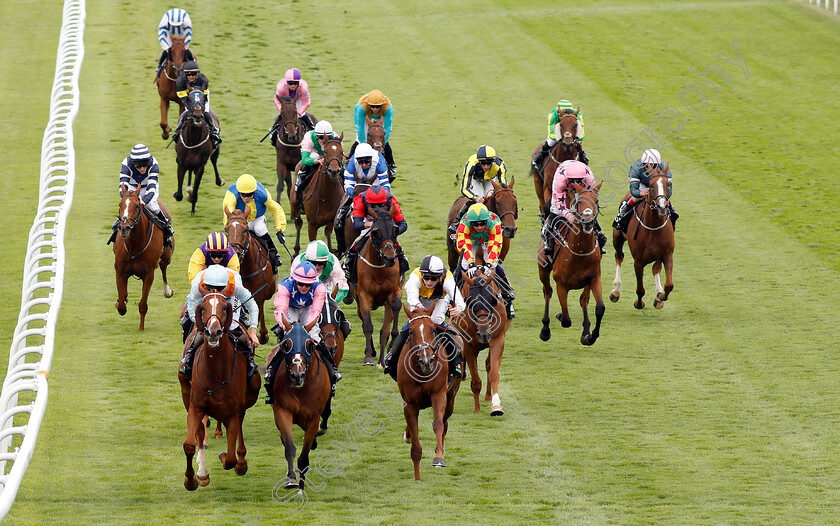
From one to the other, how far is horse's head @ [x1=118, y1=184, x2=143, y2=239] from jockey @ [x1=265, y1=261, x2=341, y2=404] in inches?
107

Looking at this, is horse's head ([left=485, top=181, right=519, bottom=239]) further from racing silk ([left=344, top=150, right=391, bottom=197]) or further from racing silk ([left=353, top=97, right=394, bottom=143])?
racing silk ([left=353, top=97, right=394, bottom=143])

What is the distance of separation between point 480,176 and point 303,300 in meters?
4.74

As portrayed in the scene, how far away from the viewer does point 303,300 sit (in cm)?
1117

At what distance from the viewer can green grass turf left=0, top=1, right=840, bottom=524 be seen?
10461 mm

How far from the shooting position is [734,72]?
92.2ft

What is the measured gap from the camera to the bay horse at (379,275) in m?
13.0

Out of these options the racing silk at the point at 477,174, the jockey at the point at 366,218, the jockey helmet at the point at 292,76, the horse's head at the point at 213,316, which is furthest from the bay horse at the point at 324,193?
the horse's head at the point at 213,316

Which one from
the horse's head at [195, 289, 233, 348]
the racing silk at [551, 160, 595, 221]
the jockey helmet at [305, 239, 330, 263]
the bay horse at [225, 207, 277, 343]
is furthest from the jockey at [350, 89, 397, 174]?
the horse's head at [195, 289, 233, 348]

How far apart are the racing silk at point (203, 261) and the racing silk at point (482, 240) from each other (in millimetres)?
2293

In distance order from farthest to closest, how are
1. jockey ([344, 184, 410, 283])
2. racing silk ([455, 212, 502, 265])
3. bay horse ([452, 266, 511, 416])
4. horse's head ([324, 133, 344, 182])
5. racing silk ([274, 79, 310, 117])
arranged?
1. racing silk ([274, 79, 310, 117])
2. horse's head ([324, 133, 344, 182])
3. jockey ([344, 184, 410, 283])
4. racing silk ([455, 212, 502, 265])
5. bay horse ([452, 266, 511, 416])

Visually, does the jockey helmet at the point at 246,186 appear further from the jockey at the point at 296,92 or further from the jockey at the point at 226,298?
the jockey at the point at 296,92

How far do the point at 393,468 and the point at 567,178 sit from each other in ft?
14.0

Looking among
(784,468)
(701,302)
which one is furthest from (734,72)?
(784,468)

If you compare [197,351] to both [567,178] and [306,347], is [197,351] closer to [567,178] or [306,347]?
[306,347]
